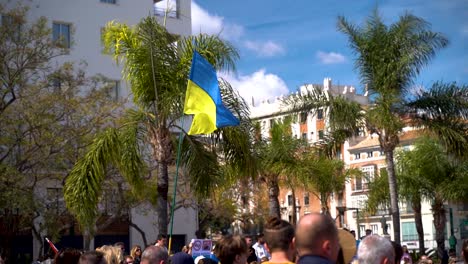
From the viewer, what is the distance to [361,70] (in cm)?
2814

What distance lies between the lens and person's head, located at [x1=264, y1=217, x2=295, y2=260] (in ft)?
20.6

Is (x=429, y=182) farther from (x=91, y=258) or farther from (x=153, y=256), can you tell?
(x=91, y=258)

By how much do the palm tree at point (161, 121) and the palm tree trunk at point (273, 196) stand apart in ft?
32.9

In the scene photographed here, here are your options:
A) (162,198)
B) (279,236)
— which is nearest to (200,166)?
(162,198)

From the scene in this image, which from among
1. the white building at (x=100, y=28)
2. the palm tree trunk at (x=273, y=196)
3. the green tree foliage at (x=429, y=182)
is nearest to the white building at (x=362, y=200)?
the green tree foliage at (x=429, y=182)

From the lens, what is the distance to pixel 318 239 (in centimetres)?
505

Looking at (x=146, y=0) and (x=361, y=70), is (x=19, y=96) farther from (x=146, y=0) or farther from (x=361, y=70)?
(x=146, y=0)

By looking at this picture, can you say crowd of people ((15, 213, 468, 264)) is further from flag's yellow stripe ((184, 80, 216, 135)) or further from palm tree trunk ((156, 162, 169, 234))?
palm tree trunk ((156, 162, 169, 234))

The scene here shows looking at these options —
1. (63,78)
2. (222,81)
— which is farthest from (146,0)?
(222,81)

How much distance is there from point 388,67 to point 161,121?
32.6 ft

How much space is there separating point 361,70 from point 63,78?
46.6ft

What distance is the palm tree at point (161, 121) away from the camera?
65.4 ft

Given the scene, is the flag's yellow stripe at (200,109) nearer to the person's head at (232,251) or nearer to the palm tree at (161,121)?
the palm tree at (161,121)

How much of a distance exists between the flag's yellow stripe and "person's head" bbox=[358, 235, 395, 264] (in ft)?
34.8
